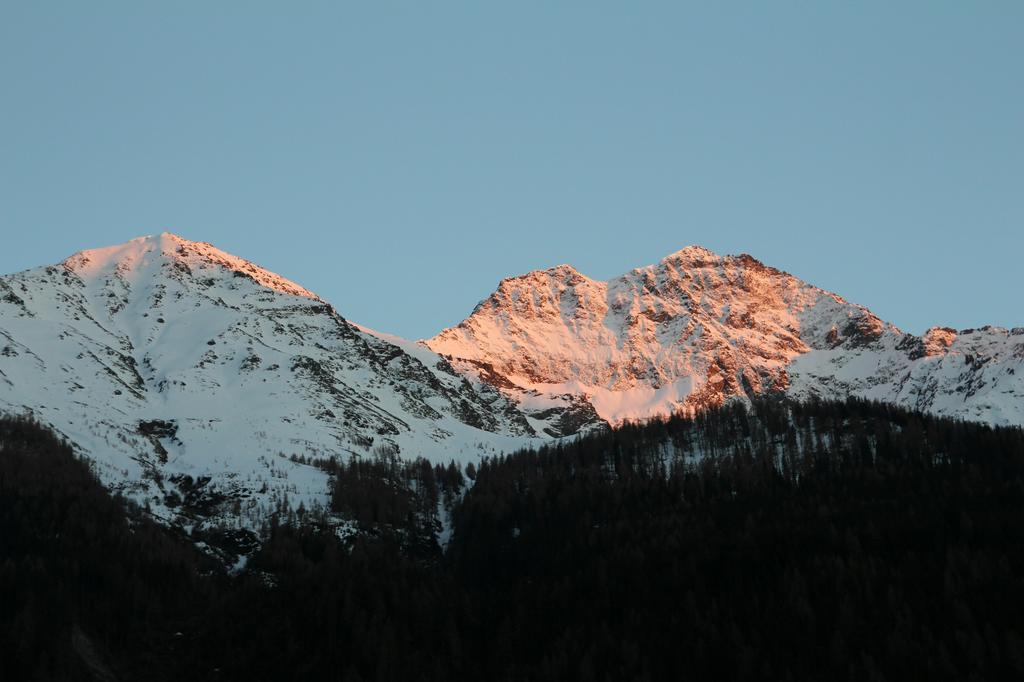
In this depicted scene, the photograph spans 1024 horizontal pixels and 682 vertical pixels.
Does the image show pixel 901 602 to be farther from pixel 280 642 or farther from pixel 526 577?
pixel 280 642

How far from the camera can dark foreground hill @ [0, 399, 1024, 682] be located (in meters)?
141

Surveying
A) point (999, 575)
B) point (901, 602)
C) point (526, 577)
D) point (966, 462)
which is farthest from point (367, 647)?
point (966, 462)

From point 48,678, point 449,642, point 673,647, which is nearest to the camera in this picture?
point 48,678

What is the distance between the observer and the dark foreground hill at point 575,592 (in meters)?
141

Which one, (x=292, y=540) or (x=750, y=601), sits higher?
(x=292, y=540)

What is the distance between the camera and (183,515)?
19538 cm

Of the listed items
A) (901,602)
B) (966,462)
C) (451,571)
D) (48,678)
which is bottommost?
(48,678)

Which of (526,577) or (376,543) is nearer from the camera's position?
(526,577)

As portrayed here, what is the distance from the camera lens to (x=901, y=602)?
482ft

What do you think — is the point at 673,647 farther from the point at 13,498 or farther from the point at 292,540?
the point at 13,498

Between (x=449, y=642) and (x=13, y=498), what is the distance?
211 feet

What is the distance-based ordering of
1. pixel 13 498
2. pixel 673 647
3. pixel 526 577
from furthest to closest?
1. pixel 526 577
2. pixel 13 498
3. pixel 673 647

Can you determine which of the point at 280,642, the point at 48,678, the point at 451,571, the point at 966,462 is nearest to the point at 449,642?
the point at 280,642

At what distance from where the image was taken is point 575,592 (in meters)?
167
